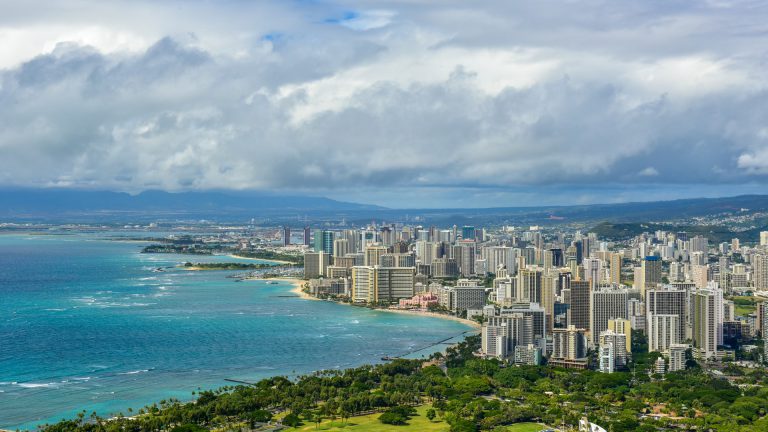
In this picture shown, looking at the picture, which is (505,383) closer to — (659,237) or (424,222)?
(659,237)

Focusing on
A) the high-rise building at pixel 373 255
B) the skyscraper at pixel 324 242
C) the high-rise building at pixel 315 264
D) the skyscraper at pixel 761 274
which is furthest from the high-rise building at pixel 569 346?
the skyscraper at pixel 324 242

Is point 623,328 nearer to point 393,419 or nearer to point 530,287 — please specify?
point 530,287

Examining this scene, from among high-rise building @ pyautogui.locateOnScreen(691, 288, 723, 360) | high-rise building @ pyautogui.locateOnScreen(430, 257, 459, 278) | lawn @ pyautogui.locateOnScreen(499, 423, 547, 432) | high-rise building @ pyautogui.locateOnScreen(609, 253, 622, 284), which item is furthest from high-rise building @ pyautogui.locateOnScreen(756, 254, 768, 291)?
lawn @ pyautogui.locateOnScreen(499, 423, 547, 432)

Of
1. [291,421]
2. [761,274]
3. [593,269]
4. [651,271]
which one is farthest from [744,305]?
[291,421]

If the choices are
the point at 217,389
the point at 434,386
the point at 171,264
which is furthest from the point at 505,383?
the point at 171,264

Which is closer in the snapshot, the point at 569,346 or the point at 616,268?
the point at 569,346

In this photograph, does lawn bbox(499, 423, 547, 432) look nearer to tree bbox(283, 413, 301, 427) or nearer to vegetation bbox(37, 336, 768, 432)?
vegetation bbox(37, 336, 768, 432)
